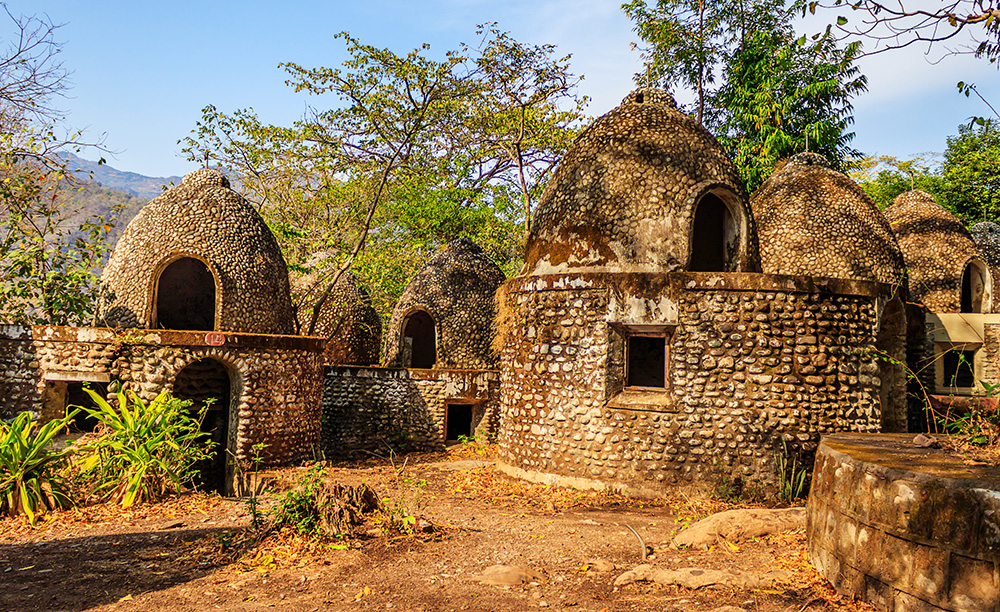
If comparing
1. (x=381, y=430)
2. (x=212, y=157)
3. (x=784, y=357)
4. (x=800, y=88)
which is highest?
(x=800, y=88)

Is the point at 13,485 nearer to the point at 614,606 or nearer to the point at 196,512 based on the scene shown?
the point at 196,512

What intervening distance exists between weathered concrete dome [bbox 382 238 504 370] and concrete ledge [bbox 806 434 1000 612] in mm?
11328

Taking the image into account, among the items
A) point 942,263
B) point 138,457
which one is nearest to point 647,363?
point 138,457

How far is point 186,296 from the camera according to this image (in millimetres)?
11578

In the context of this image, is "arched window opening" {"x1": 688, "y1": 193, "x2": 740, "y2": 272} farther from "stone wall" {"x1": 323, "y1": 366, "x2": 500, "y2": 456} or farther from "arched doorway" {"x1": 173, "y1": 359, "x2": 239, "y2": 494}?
"arched doorway" {"x1": 173, "y1": 359, "x2": 239, "y2": 494}

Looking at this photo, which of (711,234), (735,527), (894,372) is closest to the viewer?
(735,527)

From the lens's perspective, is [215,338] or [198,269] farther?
[198,269]

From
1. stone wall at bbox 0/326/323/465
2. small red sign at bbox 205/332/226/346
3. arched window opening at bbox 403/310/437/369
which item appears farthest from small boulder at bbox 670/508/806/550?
arched window opening at bbox 403/310/437/369

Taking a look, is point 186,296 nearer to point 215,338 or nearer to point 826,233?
point 215,338

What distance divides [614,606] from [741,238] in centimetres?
662

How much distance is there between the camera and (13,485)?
7.15 metres

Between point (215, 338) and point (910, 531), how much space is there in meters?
9.22

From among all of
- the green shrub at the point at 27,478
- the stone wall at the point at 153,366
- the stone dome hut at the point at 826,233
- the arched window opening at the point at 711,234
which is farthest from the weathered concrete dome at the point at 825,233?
the green shrub at the point at 27,478

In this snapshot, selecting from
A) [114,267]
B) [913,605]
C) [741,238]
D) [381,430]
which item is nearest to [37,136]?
[114,267]
